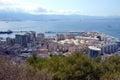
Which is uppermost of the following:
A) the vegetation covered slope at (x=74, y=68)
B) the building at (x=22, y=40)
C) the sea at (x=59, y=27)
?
the vegetation covered slope at (x=74, y=68)

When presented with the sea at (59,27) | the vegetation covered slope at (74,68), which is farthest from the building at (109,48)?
the vegetation covered slope at (74,68)

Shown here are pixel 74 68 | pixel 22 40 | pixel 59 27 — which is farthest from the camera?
pixel 59 27

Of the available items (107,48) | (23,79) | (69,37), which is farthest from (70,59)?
(69,37)

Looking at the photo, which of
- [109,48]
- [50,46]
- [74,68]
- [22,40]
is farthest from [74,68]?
[22,40]

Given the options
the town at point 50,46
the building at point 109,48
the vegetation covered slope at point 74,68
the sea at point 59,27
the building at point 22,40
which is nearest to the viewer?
the vegetation covered slope at point 74,68

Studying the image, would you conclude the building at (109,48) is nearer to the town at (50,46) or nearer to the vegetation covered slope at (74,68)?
the town at (50,46)

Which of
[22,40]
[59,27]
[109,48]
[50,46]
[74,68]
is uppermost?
[74,68]

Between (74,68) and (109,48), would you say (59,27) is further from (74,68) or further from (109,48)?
(74,68)

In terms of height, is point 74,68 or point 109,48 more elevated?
point 74,68

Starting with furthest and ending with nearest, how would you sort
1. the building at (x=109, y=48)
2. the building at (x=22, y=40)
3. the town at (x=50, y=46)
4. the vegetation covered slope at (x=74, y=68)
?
the building at (x=22, y=40) < the building at (x=109, y=48) < the town at (x=50, y=46) < the vegetation covered slope at (x=74, y=68)

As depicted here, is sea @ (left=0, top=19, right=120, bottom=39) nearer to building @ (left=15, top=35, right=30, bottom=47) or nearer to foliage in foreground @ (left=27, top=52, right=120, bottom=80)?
building @ (left=15, top=35, right=30, bottom=47)

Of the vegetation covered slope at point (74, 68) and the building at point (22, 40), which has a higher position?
the vegetation covered slope at point (74, 68)

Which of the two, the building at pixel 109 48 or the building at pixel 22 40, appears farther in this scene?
the building at pixel 22 40
